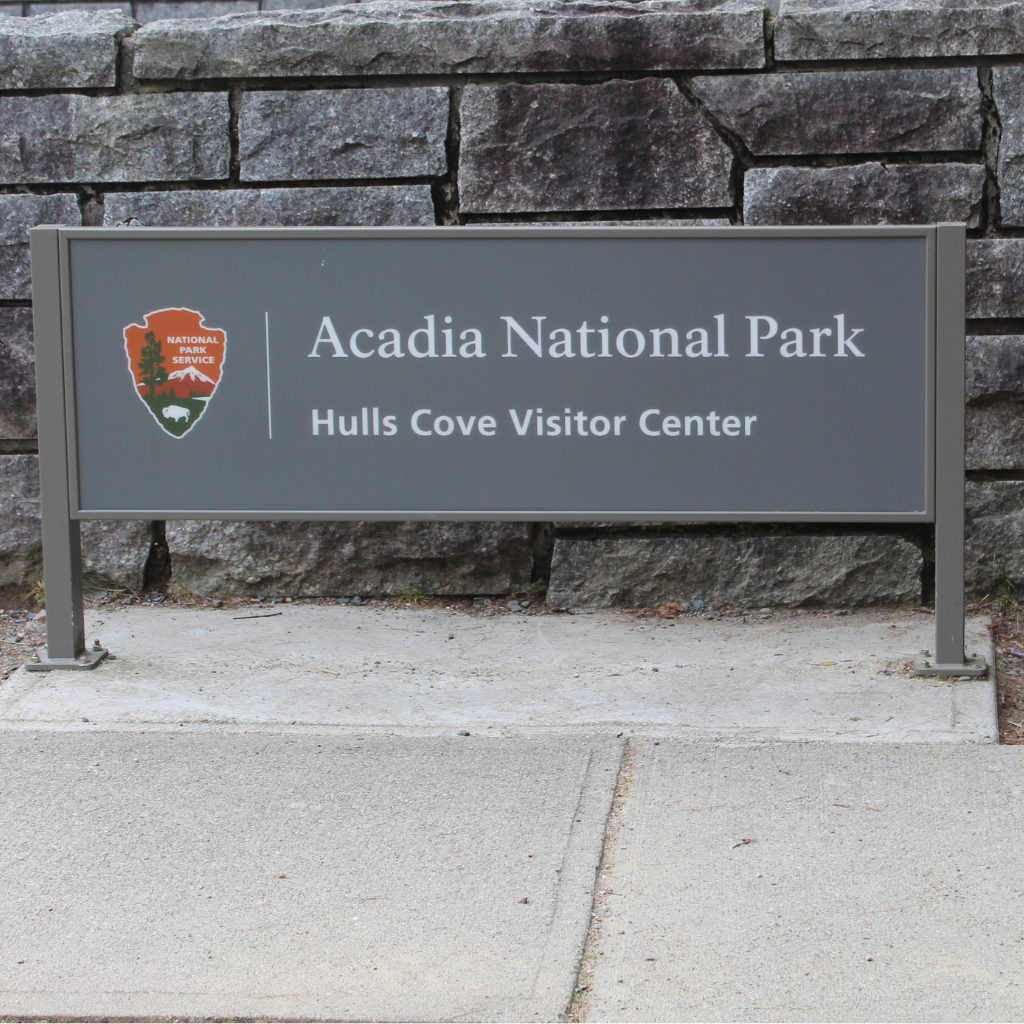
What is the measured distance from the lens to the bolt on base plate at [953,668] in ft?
12.6

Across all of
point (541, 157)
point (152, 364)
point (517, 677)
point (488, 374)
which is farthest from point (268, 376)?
point (541, 157)

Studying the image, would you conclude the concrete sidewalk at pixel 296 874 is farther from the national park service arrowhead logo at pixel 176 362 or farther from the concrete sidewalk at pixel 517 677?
the national park service arrowhead logo at pixel 176 362

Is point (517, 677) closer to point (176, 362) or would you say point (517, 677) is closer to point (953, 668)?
point (953, 668)

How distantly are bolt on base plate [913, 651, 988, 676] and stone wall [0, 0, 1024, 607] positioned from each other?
75 centimetres

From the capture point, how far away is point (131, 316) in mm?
3971

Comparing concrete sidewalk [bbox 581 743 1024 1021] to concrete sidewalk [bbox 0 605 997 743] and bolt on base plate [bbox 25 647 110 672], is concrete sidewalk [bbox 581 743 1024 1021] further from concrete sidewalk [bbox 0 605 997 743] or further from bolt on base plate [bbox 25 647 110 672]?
bolt on base plate [bbox 25 647 110 672]

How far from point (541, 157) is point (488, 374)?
1156 mm

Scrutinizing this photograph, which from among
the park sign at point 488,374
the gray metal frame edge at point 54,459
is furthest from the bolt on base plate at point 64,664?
the park sign at point 488,374

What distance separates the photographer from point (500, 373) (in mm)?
3934

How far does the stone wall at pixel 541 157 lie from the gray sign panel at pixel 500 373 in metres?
0.82

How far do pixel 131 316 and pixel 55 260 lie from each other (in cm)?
30

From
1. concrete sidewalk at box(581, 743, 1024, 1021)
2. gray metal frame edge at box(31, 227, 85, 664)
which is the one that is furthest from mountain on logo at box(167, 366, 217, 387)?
concrete sidewalk at box(581, 743, 1024, 1021)

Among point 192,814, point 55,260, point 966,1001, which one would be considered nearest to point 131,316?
point 55,260

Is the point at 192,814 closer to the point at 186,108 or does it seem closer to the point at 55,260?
the point at 55,260
